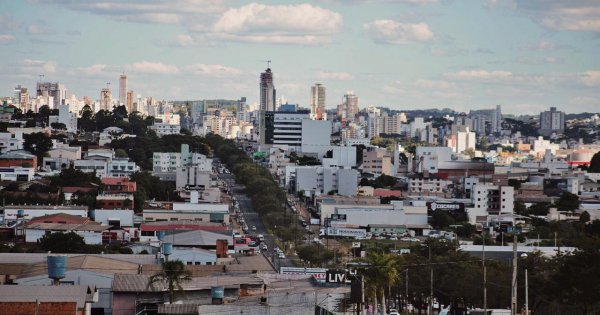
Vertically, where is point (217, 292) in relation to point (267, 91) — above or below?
A: below

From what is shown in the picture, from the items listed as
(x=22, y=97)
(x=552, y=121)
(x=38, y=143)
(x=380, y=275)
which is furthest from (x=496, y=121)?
(x=380, y=275)

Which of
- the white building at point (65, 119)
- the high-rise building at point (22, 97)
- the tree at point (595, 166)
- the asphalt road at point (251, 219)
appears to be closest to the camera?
the asphalt road at point (251, 219)

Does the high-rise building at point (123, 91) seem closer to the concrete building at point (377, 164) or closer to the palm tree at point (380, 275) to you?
the concrete building at point (377, 164)

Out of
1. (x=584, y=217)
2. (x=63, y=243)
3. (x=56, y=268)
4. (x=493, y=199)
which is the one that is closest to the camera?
(x=56, y=268)

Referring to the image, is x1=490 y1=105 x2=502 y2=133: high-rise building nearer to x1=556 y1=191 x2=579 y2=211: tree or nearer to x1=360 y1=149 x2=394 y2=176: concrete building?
x1=360 y1=149 x2=394 y2=176: concrete building

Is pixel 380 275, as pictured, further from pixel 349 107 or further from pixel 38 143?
pixel 349 107

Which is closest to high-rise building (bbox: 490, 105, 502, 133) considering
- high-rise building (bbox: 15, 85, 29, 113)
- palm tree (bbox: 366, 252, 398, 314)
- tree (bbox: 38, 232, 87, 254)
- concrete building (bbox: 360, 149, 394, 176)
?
high-rise building (bbox: 15, 85, 29, 113)

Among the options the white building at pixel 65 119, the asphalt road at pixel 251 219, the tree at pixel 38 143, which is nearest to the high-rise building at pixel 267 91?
the white building at pixel 65 119
